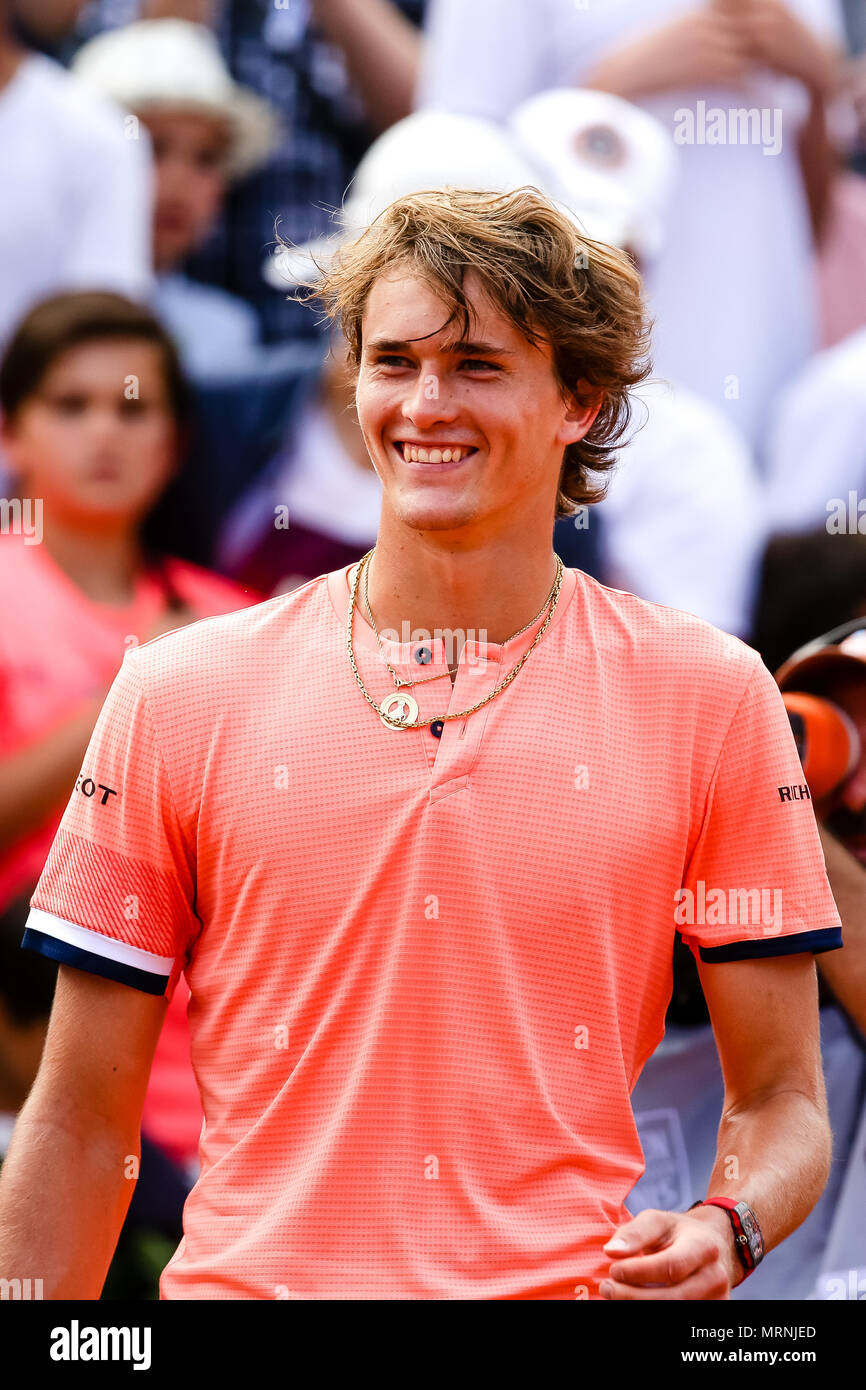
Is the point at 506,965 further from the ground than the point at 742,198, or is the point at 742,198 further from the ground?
the point at 742,198

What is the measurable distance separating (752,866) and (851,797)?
3.44 ft

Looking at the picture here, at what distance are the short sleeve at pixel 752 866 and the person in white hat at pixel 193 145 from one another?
155cm

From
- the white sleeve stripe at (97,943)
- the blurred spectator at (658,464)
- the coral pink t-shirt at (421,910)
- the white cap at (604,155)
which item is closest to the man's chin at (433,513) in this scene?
the coral pink t-shirt at (421,910)

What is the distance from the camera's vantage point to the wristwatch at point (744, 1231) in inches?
63.0

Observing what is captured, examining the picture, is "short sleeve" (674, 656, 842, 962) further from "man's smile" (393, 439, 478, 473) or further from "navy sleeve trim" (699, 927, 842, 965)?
"man's smile" (393, 439, 478, 473)

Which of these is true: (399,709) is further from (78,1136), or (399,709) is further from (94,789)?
(78,1136)

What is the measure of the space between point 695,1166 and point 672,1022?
0.93 feet

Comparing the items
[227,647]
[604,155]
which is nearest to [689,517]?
[604,155]

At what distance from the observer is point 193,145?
291cm

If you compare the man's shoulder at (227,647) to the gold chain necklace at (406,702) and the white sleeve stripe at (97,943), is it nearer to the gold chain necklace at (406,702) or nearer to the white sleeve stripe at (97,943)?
the gold chain necklace at (406,702)

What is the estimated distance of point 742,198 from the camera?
9.65 feet

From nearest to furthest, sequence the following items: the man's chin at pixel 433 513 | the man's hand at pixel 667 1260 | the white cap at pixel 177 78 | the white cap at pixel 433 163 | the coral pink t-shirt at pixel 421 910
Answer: the man's hand at pixel 667 1260
the coral pink t-shirt at pixel 421 910
the man's chin at pixel 433 513
the white cap at pixel 433 163
the white cap at pixel 177 78
